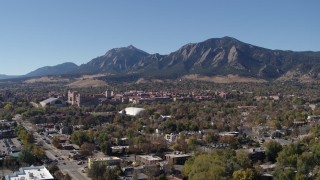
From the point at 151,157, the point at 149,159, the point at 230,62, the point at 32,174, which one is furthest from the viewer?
the point at 230,62

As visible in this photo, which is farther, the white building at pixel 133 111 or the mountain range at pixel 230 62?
the mountain range at pixel 230 62

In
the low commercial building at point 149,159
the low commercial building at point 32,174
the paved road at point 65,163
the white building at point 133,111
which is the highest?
the white building at point 133,111

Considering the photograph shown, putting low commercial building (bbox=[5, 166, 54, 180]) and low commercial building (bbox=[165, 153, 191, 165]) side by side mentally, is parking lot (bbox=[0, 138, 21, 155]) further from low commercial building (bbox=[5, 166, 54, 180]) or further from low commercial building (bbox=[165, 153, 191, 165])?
low commercial building (bbox=[165, 153, 191, 165])

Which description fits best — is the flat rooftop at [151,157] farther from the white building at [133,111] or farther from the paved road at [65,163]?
the white building at [133,111]

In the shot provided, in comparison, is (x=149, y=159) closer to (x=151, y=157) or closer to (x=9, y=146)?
(x=151, y=157)

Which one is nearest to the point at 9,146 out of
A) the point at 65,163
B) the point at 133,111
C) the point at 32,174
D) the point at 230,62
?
the point at 65,163

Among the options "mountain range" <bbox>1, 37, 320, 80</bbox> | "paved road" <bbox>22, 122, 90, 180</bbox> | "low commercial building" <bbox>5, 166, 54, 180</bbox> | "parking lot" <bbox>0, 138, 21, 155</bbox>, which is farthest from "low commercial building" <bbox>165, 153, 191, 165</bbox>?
"mountain range" <bbox>1, 37, 320, 80</bbox>

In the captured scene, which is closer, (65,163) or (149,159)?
(149,159)

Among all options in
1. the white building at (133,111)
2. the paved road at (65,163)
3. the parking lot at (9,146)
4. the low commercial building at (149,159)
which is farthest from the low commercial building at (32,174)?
the white building at (133,111)
